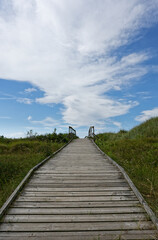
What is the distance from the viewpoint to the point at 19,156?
10477 mm

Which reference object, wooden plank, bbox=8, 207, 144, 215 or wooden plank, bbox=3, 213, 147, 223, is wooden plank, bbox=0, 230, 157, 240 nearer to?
wooden plank, bbox=3, 213, 147, 223

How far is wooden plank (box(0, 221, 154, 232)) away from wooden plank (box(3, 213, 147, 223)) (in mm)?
100

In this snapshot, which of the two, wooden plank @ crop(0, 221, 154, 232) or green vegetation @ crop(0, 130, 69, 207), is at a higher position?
green vegetation @ crop(0, 130, 69, 207)

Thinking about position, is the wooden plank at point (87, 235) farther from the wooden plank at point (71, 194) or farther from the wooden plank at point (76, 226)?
the wooden plank at point (71, 194)

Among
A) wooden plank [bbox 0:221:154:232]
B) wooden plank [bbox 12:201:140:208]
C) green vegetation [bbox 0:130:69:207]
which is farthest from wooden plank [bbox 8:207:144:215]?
green vegetation [bbox 0:130:69:207]

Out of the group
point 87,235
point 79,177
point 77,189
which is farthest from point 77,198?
point 79,177

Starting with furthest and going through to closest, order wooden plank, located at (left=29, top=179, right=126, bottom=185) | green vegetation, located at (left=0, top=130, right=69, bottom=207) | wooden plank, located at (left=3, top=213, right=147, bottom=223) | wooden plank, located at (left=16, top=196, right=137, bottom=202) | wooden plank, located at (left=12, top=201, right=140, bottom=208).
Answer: green vegetation, located at (left=0, top=130, right=69, bottom=207) < wooden plank, located at (left=29, top=179, right=126, bottom=185) < wooden plank, located at (left=16, top=196, right=137, bottom=202) < wooden plank, located at (left=12, top=201, right=140, bottom=208) < wooden plank, located at (left=3, top=213, right=147, bottom=223)

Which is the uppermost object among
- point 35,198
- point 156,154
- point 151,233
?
point 156,154

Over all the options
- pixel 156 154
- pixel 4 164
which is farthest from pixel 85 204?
pixel 156 154

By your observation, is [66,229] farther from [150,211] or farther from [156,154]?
[156,154]

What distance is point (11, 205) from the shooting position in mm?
3971

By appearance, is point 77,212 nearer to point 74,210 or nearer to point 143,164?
point 74,210

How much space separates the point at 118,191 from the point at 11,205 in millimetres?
2683

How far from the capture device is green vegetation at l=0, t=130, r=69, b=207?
19.8 feet
